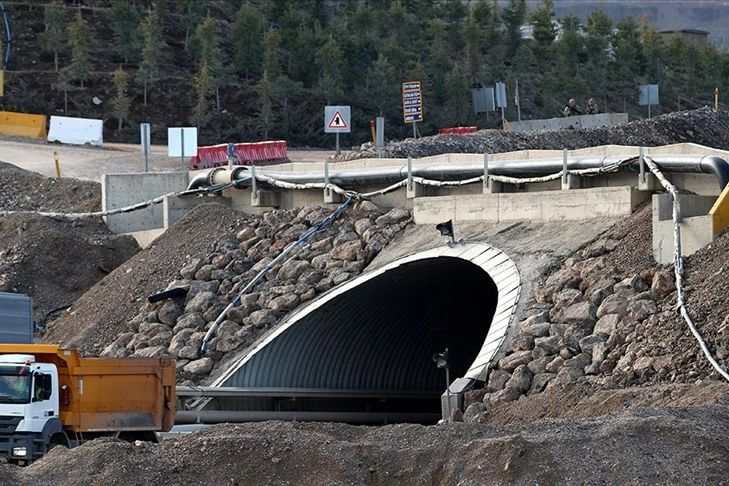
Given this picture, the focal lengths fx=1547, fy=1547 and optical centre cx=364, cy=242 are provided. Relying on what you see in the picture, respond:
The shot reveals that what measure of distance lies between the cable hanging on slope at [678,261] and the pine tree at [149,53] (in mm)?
41986

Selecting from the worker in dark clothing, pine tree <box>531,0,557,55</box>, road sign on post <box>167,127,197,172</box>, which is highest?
pine tree <box>531,0,557,55</box>

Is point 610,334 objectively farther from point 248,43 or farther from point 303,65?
point 248,43

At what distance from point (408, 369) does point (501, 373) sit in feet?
33.5

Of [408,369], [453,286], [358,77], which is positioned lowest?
[408,369]

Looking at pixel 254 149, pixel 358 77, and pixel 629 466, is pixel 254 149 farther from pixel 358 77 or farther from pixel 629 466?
pixel 629 466

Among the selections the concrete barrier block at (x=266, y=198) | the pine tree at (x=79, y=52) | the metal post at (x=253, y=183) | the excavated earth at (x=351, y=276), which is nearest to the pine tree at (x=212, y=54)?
the pine tree at (x=79, y=52)

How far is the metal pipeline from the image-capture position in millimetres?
27797

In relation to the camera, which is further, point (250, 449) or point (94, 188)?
point (94, 188)

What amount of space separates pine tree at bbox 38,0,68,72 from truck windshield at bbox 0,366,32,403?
4866 centimetres

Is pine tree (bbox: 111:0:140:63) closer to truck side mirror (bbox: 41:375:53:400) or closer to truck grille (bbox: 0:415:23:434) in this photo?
truck side mirror (bbox: 41:375:53:400)

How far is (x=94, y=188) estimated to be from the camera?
43312mm

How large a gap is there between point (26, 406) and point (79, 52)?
1768 inches

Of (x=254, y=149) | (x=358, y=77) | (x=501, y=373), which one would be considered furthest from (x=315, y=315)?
(x=358, y=77)

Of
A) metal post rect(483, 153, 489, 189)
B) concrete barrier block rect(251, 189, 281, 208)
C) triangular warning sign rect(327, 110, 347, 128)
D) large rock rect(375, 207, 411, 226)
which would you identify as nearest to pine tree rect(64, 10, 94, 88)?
triangular warning sign rect(327, 110, 347, 128)
